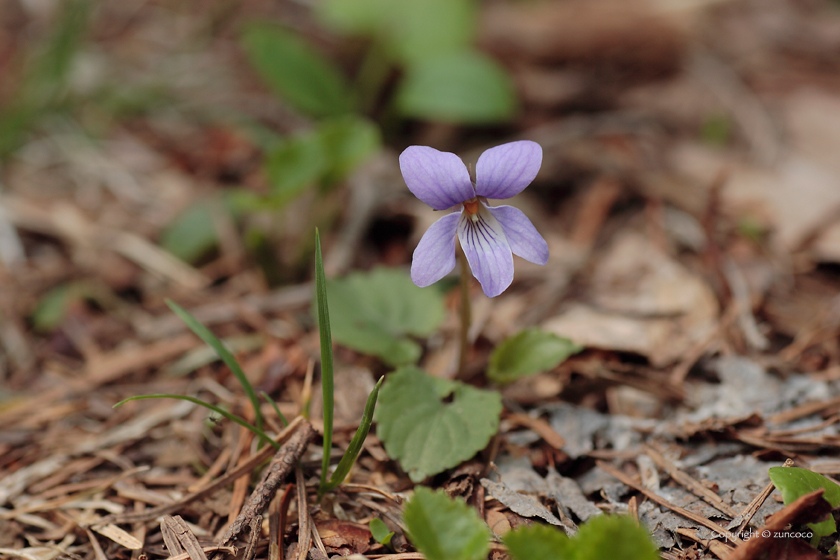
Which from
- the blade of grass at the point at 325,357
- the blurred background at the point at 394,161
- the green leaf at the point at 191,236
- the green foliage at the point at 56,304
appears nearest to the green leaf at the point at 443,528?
the blade of grass at the point at 325,357

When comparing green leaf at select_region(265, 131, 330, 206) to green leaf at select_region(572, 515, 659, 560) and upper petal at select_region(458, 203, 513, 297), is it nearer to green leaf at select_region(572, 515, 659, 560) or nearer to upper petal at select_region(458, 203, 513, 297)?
upper petal at select_region(458, 203, 513, 297)

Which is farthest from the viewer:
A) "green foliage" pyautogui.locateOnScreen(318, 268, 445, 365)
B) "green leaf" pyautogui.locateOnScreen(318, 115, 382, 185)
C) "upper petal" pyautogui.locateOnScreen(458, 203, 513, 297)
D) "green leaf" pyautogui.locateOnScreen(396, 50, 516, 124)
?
"green leaf" pyautogui.locateOnScreen(396, 50, 516, 124)

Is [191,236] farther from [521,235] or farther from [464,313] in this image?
[521,235]

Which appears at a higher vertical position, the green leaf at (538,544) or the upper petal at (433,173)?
the upper petal at (433,173)

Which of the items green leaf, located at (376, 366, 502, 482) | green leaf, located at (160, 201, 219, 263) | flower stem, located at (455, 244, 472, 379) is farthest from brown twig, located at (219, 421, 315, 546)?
green leaf, located at (160, 201, 219, 263)

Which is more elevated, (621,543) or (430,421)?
(621,543)

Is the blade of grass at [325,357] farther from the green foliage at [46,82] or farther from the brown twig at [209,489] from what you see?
the green foliage at [46,82]

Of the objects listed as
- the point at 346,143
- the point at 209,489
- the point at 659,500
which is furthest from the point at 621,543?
the point at 346,143
